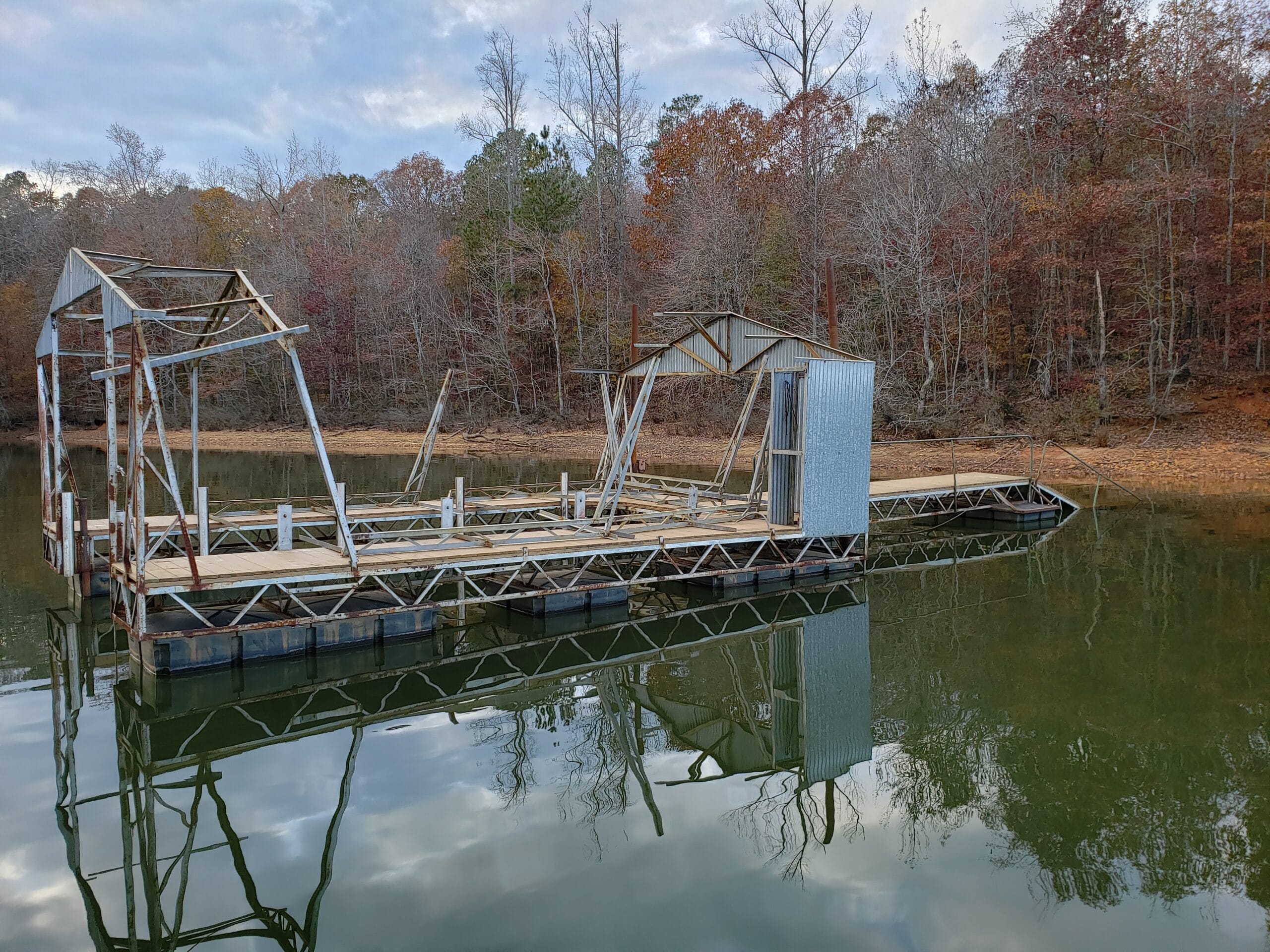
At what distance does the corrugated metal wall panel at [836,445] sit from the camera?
1600 cm

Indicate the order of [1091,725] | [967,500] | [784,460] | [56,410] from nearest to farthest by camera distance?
1. [1091,725]
2. [56,410]
3. [784,460]
4. [967,500]

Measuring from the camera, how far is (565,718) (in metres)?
10.1

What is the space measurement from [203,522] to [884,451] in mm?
25770

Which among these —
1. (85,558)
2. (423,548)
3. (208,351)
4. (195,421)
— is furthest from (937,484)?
(85,558)

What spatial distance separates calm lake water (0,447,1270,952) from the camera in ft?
20.5

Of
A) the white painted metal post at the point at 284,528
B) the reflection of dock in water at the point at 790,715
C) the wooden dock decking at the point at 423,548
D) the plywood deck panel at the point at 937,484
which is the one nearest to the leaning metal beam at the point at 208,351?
the wooden dock decking at the point at 423,548

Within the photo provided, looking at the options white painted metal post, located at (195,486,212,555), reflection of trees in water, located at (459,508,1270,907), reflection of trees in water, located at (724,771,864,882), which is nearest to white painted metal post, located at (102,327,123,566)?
white painted metal post, located at (195,486,212,555)

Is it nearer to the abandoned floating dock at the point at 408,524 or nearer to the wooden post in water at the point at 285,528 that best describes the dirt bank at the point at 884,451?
the abandoned floating dock at the point at 408,524

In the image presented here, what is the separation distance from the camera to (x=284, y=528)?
42.7 feet

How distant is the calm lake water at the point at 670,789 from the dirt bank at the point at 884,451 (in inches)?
586

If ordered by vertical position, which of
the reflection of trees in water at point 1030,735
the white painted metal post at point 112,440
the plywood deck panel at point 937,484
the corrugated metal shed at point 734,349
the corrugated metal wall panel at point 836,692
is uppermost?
the corrugated metal shed at point 734,349

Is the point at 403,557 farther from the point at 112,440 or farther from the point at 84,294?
the point at 84,294

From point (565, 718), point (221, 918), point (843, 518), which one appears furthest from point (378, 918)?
point (843, 518)

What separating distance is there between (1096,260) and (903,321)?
7.88 m
